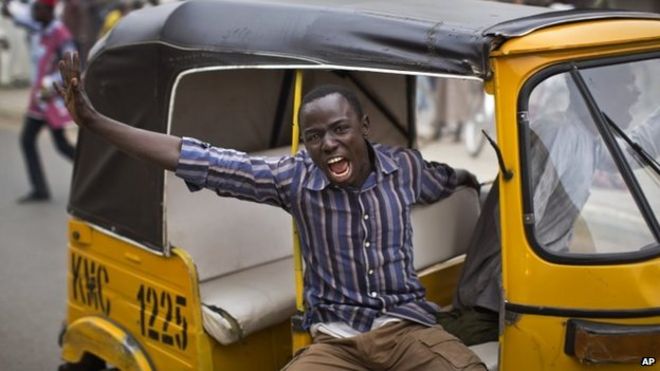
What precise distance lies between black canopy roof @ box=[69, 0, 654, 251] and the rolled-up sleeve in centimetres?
36

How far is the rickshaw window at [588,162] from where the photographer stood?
266 cm

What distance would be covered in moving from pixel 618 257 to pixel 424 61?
766mm

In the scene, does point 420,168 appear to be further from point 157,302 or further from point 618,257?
point 157,302

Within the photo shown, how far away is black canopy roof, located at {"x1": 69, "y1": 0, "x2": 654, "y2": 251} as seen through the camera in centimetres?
274

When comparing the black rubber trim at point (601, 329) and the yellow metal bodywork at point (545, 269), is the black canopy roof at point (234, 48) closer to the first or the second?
the yellow metal bodywork at point (545, 269)

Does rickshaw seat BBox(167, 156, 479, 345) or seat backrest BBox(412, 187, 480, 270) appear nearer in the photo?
rickshaw seat BBox(167, 156, 479, 345)

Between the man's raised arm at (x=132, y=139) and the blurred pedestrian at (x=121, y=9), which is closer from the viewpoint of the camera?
the man's raised arm at (x=132, y=139)

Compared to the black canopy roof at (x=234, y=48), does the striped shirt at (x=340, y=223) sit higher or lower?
lower

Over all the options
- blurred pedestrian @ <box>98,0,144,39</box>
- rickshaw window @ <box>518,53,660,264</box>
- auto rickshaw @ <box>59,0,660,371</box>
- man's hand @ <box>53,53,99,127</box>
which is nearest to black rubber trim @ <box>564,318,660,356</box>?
auto rickshaw @ <box>59,0,660,371</box>

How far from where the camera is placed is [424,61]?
2.73 meters

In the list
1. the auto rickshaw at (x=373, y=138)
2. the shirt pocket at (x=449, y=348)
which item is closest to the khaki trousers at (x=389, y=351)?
the shirt pocket at (x=449, y=348)

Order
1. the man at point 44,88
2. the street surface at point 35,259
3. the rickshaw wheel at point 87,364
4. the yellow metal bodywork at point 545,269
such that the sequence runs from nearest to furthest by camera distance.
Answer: the yellow metal bodywork at point 545,269 < the rickshaw wheel at point 87,364 < the street surface at point 35,259 < the man at point 44,88

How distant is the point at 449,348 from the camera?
2.88 m

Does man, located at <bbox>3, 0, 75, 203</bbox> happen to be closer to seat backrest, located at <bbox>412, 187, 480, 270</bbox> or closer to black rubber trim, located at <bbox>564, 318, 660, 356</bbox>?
seat backrest, located at <bbox>412, 187, 480, 270</bbox>
